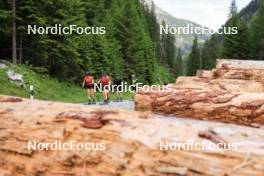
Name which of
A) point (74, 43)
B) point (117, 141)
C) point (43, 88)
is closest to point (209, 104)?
point (117, 141)

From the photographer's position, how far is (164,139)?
16.6 feet

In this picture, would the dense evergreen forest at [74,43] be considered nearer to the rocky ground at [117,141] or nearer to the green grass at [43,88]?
the green grass at [43,88]

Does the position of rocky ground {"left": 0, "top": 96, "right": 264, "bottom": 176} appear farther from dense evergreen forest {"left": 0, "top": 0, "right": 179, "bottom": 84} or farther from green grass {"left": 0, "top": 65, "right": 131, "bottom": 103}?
dense evergreen forest {"left": 0, "top": 0, "right": 179, "bottom": 84}

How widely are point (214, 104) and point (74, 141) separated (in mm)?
2492

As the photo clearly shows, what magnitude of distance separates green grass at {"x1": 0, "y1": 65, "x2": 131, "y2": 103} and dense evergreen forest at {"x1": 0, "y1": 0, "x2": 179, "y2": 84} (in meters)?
1.20

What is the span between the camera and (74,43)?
3791cm

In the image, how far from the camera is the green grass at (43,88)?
27.2m

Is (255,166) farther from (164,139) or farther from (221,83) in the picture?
(221,83)

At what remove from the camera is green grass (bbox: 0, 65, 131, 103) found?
2725cm

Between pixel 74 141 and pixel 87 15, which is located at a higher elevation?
pixel 87 15

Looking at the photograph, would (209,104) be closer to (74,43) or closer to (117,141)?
(117,141)

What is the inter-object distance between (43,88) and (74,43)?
24.7ft

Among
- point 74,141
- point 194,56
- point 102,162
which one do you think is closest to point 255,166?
point 102,162

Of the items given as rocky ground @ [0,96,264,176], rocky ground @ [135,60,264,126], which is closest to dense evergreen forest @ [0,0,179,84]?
rocky ground @ [135,60,264,126]
